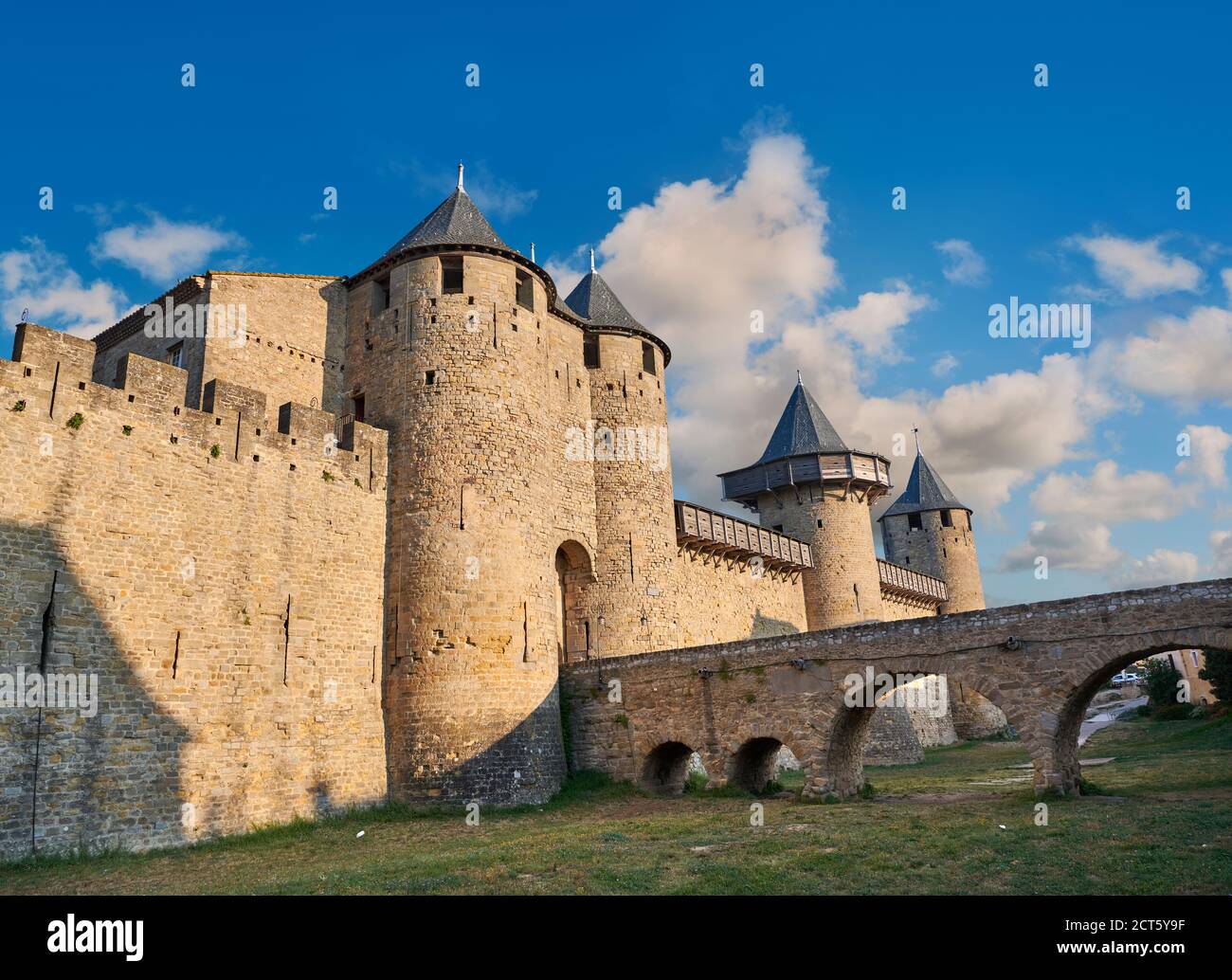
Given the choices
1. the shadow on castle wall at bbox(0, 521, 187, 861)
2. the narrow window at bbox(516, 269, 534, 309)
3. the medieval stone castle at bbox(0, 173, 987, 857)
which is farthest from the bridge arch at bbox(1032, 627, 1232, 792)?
the narrow window at bbox(516, 269, 534, 309)

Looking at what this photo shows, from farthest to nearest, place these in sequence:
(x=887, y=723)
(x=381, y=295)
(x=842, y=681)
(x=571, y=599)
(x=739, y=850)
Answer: (x=887, y=723) → (x=571, y=599) → (x=381, y=295) → (x=842, y=681) → (x=739, y=850)

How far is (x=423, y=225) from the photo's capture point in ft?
69.3

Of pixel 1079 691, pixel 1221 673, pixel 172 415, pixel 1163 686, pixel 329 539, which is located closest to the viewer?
pixel 1079 691

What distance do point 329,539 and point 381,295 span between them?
670 centimetres

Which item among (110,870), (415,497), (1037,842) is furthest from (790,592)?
(110,870)

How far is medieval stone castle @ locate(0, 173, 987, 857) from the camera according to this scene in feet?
41.2

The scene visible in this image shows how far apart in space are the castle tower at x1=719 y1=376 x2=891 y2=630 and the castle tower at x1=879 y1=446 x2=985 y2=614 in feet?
38.2

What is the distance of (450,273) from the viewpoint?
67.4 feet

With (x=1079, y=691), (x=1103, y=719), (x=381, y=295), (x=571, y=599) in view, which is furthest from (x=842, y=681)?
(x=1103, y=719)

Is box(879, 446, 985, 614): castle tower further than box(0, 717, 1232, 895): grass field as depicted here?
Yes

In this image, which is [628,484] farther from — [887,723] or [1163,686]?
[1163,686]

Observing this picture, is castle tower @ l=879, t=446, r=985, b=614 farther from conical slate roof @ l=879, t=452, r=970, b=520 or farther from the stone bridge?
the stone bridge

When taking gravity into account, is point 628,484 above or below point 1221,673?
above
